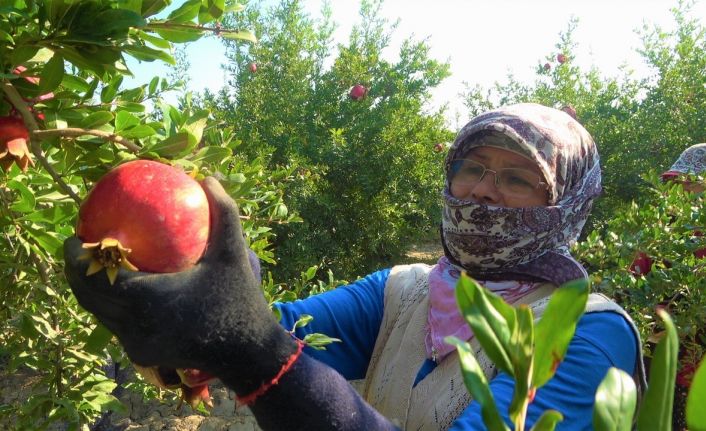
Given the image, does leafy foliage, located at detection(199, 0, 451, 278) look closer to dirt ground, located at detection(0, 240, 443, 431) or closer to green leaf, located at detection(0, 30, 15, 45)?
dirt ground, located at detection(0, 240, 443, 431)

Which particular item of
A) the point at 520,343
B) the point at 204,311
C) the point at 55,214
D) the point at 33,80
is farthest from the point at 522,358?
the point at 55,214

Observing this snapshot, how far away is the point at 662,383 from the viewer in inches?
12.8

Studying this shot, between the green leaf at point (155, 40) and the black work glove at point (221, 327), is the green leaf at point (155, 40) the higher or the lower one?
the higher one

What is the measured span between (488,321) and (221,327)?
1.56 ft

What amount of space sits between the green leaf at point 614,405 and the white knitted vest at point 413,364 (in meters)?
0.73

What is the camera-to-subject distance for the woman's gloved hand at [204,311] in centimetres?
70

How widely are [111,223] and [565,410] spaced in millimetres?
753

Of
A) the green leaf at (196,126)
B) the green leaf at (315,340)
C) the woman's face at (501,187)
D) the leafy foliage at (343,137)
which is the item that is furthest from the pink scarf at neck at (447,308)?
the leafy foliage at (343,137)

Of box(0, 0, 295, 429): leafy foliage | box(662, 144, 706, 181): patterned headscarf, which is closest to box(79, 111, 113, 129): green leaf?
box(0, 0, 295, 429): leafy foliage

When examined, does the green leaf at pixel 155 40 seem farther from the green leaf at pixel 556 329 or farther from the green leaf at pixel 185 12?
the green leaf at pixel 556 329

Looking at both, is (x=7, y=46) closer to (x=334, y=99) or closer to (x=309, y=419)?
(x=309, y=419)

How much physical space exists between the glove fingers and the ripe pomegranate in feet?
1.03

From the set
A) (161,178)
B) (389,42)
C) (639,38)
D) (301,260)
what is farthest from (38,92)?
(639,38)

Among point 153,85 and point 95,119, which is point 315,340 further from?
point 153,85
